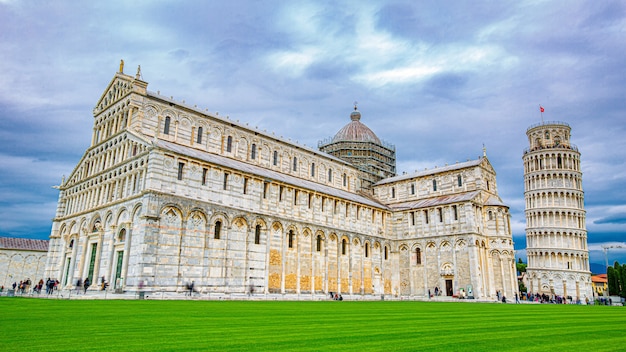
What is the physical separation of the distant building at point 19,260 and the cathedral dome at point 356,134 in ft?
135

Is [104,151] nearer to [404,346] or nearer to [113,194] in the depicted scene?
[113,194]

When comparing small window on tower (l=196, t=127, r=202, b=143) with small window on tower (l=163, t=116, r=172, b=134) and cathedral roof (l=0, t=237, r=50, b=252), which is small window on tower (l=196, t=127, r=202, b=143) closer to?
small window on tower (l=163, t=116, r=172, b=134)

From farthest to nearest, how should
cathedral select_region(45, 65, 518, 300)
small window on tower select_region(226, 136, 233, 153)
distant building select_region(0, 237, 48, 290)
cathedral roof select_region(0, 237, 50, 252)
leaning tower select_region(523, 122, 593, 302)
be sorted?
leaning tower select_region(523, 122, 593, 302) < cathedral roof select_region(0, 237, 50, 252) < distant building select_region(0, 237, 48, 290) < small window on tower select_region(226, 136, 233, 153) < cathedral select_region(45, 65, 518, 300)

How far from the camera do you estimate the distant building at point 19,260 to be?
49.5 meters

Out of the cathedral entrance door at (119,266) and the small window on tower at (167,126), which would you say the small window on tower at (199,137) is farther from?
the cathedral entrance door at (119,266)

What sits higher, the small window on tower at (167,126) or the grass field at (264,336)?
the small window on tower at (167,126)

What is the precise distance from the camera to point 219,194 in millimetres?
33469

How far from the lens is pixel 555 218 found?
63625 millimetres

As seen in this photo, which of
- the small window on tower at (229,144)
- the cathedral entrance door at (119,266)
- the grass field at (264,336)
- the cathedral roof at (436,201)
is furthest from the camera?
the cathedral roof at (436,201)

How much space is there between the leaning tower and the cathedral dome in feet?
84.3

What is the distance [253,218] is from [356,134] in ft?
105

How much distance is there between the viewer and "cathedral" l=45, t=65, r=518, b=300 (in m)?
30.5

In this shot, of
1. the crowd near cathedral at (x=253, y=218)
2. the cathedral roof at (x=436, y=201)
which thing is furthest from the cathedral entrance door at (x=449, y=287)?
the cathedral roof at (x=436, y=201)

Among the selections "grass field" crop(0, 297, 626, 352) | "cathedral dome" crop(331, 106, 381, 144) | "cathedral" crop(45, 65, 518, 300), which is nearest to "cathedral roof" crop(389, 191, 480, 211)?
"cathedral" crop(45, 65, 518, 300)
